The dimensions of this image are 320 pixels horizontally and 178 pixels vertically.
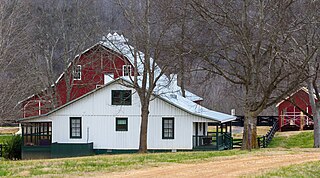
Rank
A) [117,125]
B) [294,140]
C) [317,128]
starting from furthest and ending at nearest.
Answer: [294,140] < [117,125] < [317,128]

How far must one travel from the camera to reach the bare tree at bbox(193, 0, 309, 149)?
2892cm

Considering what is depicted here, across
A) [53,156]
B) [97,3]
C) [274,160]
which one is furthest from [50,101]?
[274,160]

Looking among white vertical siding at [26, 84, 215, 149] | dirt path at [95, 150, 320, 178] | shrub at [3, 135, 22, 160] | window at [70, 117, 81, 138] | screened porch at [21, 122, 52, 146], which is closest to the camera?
dirt path at [95, 150, 320, 178]

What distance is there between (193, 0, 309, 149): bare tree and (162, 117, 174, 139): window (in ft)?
28.1

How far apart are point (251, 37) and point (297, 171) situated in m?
12.2

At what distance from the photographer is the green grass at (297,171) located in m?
17.5

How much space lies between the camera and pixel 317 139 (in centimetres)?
3997

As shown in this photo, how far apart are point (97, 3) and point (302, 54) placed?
20.5 metres

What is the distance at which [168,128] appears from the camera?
40.9m

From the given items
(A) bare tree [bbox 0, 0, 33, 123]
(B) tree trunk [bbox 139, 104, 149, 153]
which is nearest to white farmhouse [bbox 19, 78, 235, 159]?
(A) bare tree [bbox 0, 0, 33, 123]

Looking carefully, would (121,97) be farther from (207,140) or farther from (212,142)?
(212,142)

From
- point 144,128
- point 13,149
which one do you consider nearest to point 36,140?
point 13,149

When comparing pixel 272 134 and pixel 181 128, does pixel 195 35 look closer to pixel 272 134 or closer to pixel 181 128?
pixel 181 128

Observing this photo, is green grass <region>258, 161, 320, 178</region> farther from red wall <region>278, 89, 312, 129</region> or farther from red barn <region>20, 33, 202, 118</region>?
red wall <region>278, 89, 312, 129</region>
